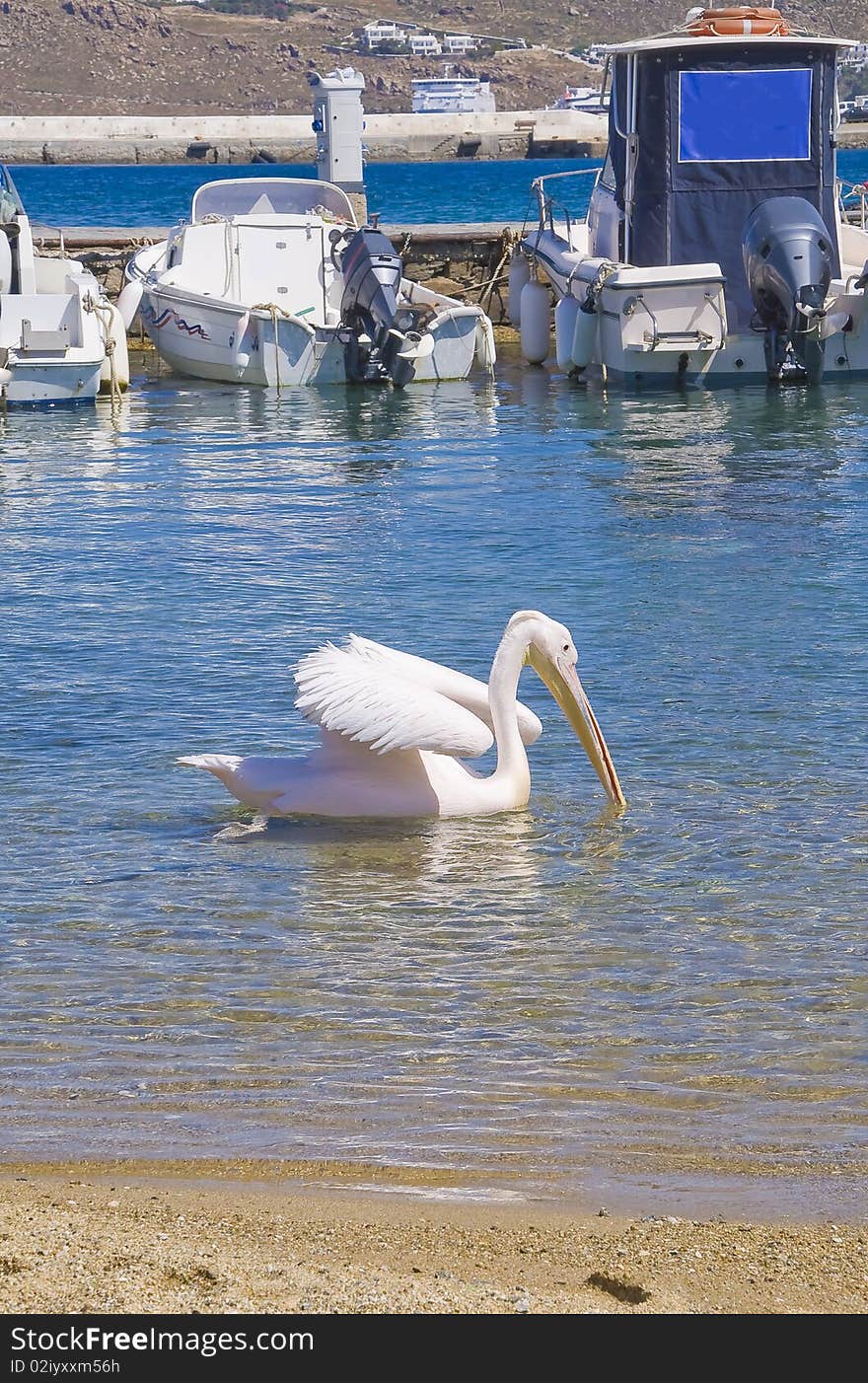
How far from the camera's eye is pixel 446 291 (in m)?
27.9

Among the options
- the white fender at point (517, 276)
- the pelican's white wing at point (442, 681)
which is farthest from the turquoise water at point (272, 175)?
the pelican's white wing at point (442, 681)

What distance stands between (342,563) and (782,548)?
10.0 feet

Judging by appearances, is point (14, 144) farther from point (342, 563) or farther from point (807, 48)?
point (342, 563)

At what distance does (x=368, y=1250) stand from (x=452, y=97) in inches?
6336

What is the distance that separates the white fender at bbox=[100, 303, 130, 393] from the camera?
21.4m

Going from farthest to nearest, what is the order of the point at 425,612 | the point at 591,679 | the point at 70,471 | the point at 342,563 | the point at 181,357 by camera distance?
the point at 181,357, the point at 70,471, the point at 342,563, the point at 425,612, the point at 591,679

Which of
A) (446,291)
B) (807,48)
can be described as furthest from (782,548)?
(446,291)

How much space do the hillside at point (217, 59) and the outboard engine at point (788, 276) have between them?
14968 cm

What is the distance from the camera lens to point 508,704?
7.39 meters

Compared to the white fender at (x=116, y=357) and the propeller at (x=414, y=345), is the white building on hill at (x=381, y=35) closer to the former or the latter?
the propeller at (x=414, y=345)

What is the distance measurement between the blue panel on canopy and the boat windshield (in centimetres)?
598

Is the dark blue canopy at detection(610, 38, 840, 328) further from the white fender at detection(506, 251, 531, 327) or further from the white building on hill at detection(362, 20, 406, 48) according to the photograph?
the white building on hill at detection(362, 20, 406, 48)

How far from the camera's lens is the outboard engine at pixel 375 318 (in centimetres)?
2153

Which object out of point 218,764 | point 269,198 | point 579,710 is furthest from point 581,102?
point 218,764
